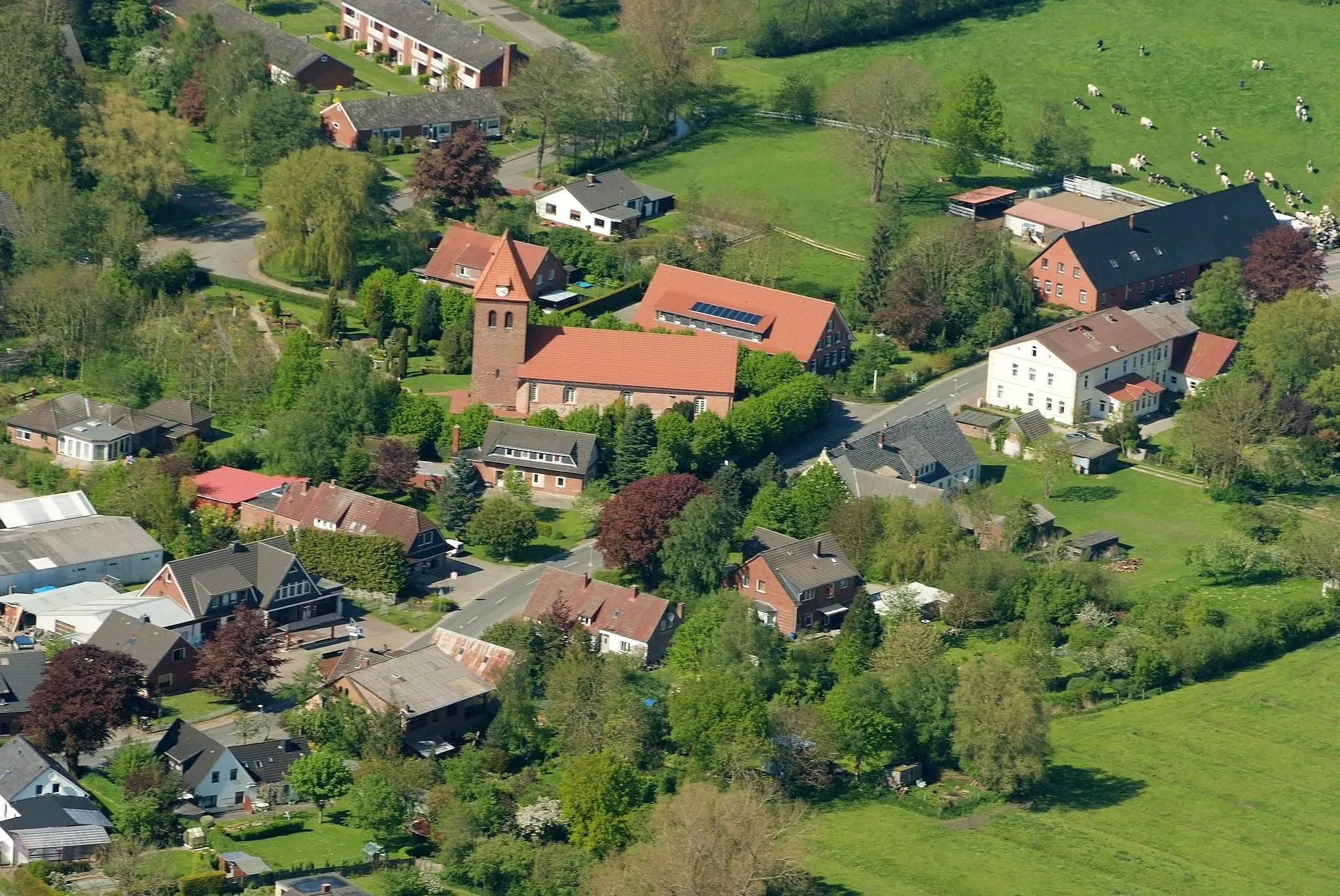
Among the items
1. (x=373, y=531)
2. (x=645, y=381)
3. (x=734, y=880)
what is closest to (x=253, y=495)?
(x=373, y=531)

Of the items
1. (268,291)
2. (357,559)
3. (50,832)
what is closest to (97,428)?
(357,559)

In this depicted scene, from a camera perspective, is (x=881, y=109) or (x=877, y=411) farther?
(x=881, y=109)

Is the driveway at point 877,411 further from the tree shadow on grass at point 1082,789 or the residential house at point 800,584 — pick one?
the tree shadow on grass at point 1082,789

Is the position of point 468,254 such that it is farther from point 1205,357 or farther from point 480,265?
point 1205,357

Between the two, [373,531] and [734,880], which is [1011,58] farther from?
[734,880]

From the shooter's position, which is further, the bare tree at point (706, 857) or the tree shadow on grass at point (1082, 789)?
the tree shadow on grass at point (1082, 789)

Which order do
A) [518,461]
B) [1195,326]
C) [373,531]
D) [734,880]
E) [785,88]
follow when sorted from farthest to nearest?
[785,88]
[1195,326]
[518,461]
[373,531]
[734,880]

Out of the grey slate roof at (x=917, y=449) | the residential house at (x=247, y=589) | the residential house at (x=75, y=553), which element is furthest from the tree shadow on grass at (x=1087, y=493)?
the residential house at (x=75, y=553)
